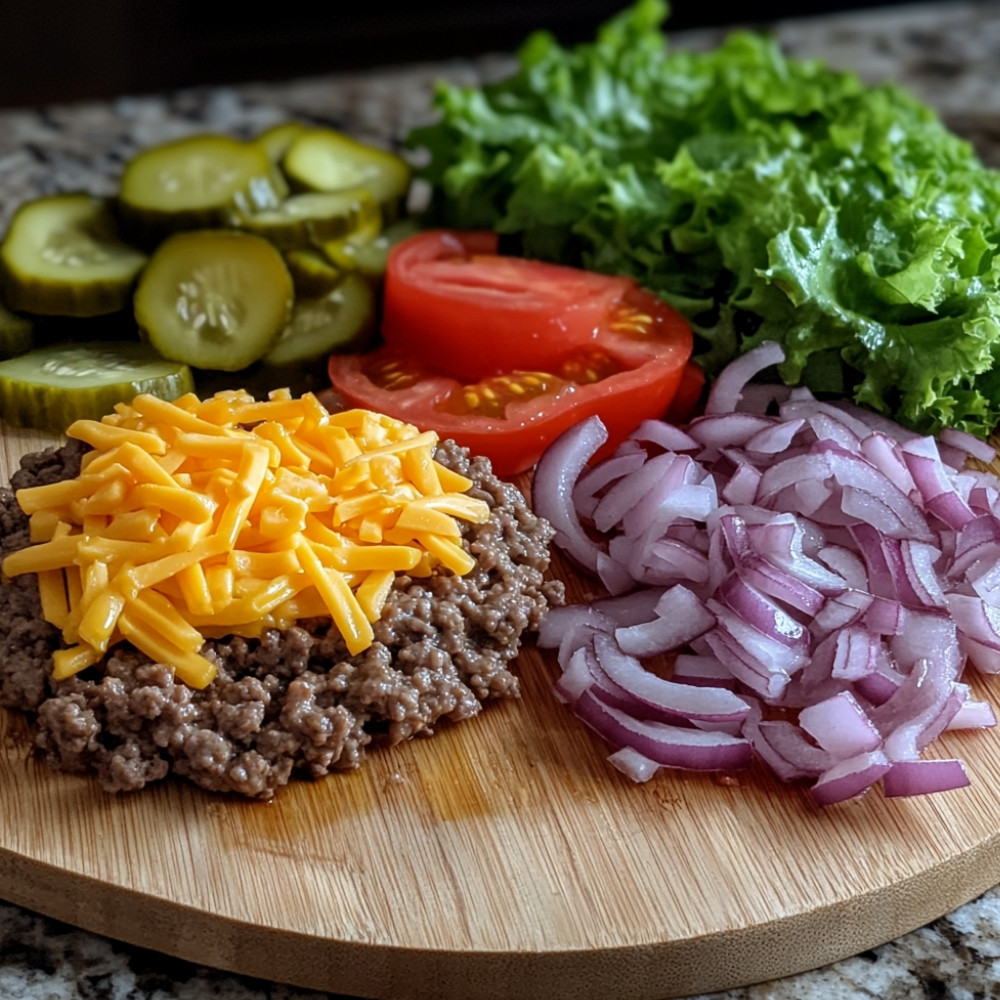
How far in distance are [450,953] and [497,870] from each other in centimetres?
20

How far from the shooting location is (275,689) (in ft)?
8.95

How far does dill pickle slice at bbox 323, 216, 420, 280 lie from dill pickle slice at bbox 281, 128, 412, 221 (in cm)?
17

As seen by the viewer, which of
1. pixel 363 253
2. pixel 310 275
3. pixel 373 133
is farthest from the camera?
pixel 373 133

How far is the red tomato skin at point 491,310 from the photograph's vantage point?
375 centimetres

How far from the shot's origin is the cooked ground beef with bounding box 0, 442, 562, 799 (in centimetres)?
262

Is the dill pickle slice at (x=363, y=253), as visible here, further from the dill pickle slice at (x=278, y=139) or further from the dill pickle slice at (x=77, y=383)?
the dill pickle slice at (x=77, y=383)

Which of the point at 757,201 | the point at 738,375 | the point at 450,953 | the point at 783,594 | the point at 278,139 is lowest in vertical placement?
the point at 450,953

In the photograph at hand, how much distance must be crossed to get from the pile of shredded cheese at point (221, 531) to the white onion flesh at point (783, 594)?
17.1 inches

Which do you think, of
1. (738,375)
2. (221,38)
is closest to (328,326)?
(738,375)

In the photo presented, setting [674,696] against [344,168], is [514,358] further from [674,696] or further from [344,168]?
[674,696]

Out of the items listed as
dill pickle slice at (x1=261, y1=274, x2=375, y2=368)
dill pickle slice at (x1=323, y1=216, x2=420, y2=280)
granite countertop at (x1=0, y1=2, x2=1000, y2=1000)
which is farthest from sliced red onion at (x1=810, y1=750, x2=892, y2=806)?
dill pickle slice at (x1=323, y1=216, x2=420, y2=280)

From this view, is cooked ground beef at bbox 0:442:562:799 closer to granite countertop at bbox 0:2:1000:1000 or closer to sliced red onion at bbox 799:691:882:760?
granite countertop at bbox 0:2:1000:1000

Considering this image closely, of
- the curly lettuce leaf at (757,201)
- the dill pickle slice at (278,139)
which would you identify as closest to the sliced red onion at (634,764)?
the curly lettuce leaf at (757,201)

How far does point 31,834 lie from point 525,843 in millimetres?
930
